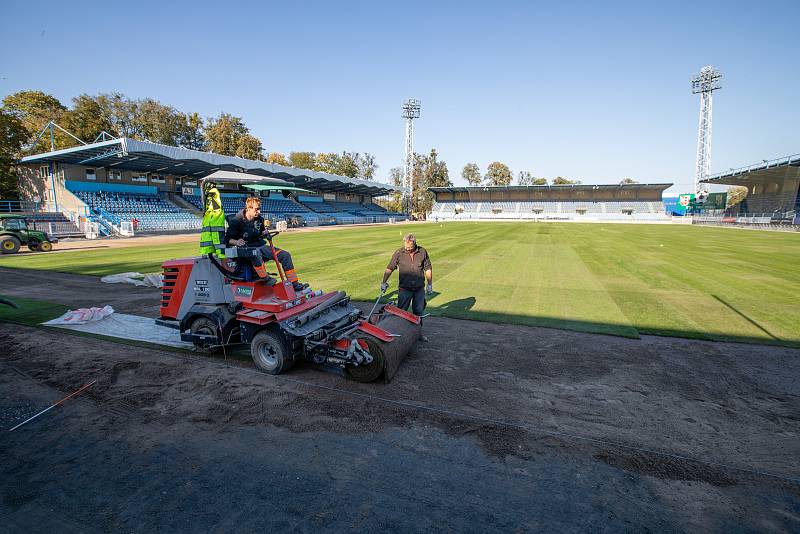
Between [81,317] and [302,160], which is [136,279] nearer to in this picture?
[81,317]

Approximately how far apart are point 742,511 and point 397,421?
2976mm

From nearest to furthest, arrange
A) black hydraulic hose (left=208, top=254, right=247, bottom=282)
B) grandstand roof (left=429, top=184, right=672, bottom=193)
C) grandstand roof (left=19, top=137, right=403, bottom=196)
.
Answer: black hydraulic hose (left=208, top=254, right=247, bottom=282), grandstand roof (left=19, top=137, right=403, bottom=196), grandstand roof (left=429, top=184, right=672, bottom=193)

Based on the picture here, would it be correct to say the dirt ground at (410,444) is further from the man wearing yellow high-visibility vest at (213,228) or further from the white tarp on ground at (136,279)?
the white tarp on ground at (136,279)

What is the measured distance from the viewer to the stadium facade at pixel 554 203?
71.8 metres

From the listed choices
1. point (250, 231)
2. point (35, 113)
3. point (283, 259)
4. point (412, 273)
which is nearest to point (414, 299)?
point (412, 273)

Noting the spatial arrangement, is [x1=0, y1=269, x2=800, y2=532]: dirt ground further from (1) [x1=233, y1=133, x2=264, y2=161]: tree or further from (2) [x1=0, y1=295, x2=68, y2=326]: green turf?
(1) [x1=233, y1=133, x2=264, y2=161]: tree

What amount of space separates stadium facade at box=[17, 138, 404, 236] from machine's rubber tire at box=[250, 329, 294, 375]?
2967 centimetres

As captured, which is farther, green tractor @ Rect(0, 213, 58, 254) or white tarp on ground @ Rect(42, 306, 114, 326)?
green tractor @ Rect(0, 213, 58, 254)

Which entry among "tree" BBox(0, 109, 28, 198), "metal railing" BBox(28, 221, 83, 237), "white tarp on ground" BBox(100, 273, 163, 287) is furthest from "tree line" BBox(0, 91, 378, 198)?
"white tarp on ground" BBox(100, 273, 163, 287)

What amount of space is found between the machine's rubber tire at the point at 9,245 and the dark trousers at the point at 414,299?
2268 centimetres

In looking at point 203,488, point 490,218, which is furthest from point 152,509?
point 490,218

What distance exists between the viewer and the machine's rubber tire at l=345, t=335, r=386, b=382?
5035 millimetres

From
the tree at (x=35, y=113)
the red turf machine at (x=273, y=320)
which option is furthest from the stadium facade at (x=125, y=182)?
the red turf machine at (x=273, y=320)

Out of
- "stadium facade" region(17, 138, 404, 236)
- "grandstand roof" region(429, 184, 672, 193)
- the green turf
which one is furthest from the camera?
"grandstand roof" region(429, 184, 672, 193)
